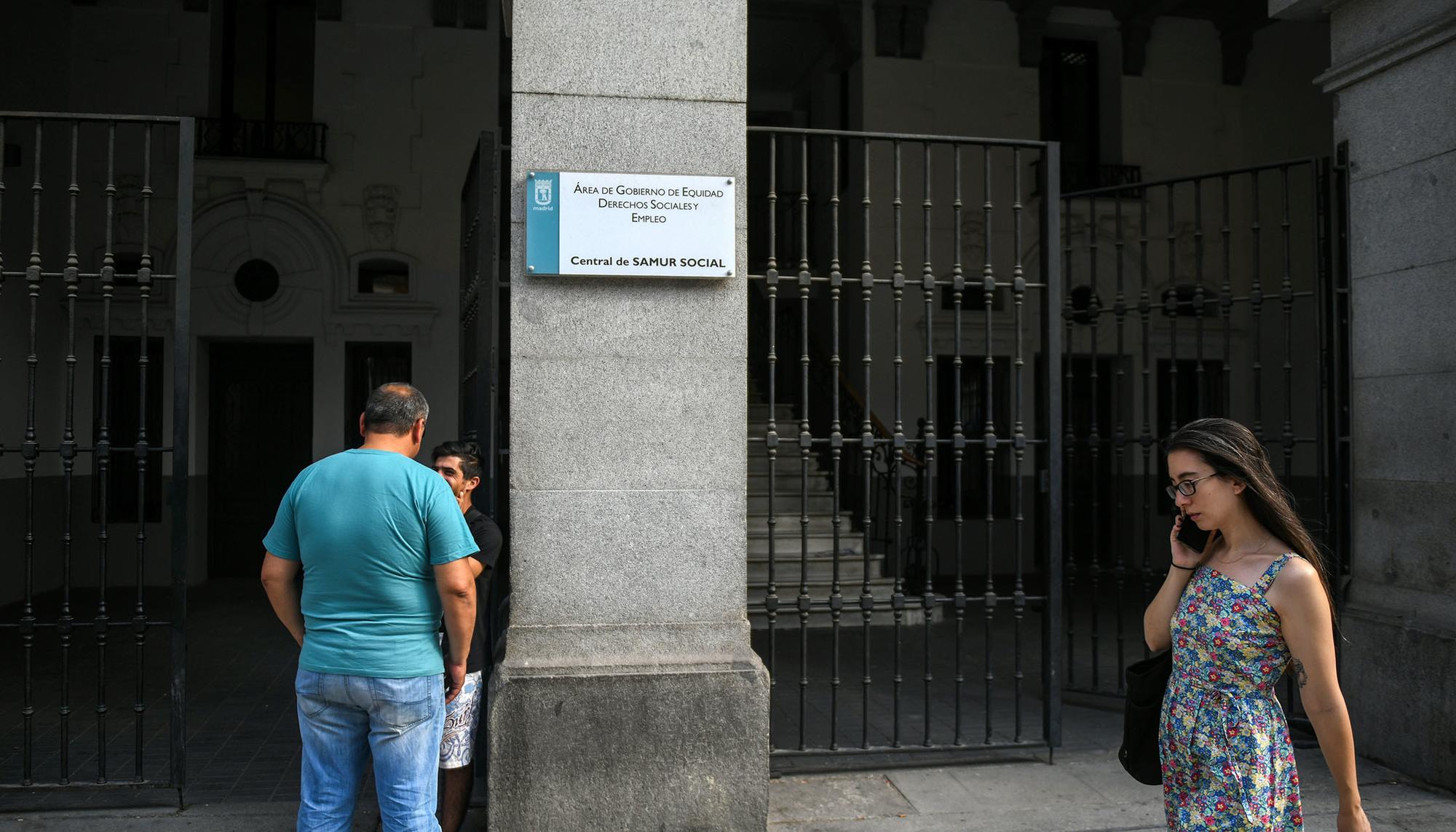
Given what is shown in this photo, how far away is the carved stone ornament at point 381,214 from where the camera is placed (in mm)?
12227

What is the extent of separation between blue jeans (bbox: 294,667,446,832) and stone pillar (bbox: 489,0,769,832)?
0.93 m

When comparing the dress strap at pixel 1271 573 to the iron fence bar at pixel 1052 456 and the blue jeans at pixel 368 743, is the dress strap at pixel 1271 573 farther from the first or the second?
the iron fence bar at pixel 1052 456

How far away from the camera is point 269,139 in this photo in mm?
12195

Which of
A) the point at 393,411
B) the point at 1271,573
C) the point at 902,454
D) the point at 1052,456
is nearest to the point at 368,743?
the point at 393,411

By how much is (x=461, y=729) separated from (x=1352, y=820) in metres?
3.03

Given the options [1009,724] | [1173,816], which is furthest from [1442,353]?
[1173,816]

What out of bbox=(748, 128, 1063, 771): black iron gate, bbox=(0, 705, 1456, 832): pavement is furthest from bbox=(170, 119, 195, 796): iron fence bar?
bbox=(748, 128, 1063, 771): black iron gate

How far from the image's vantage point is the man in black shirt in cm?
416

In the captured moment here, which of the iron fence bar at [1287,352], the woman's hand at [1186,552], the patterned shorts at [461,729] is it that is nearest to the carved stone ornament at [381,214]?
the patterned shorts at [461,729]

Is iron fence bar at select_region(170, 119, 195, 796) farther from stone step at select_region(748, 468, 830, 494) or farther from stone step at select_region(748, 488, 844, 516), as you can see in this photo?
stone step at select_region(748, 468, 830, 494)

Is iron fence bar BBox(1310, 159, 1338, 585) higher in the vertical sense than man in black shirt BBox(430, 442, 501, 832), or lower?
higher

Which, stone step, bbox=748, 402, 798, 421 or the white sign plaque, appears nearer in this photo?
the white sign plaque

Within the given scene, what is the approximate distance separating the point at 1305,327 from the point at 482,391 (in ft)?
41.2

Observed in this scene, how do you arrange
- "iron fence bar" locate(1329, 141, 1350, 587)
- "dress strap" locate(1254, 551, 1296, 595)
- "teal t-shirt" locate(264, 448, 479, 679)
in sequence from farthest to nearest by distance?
"iron fence bar" locate(1329, 141, 1350, 587)
"teal t-shirt" locate(264, 448, 479, 679)
"dress strap" locate(1254, 551, 1296, 595)
